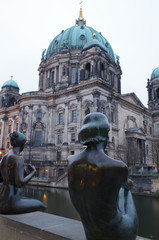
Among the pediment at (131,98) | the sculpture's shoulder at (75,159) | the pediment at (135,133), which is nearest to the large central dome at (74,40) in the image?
the pediment at (131,98)

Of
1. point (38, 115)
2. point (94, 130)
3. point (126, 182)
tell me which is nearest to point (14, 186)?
point (94, 130)

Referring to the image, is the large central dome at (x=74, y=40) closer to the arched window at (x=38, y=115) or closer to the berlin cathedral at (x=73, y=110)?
the berlin cathedral at (x=73, y=110)

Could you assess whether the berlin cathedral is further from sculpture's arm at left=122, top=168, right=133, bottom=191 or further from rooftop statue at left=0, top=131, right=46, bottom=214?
sculpture's arm at left=122, top=168, right=133, bottom=191

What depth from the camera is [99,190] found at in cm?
277

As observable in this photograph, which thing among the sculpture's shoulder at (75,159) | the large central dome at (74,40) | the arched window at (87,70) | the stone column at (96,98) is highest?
the large central dome at (74,40)

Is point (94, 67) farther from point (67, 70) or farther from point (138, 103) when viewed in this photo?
point (138, 103)

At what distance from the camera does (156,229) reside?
10.7m

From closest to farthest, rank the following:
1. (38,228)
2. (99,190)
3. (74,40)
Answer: (99,190) → (38,228) → (74,40)

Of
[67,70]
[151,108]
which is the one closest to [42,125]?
[67,70]

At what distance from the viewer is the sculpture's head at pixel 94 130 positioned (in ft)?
10.1

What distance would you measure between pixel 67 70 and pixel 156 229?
44.9 m

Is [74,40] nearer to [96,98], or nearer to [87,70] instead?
[87,70]

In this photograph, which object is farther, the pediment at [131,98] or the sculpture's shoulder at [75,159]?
the pediment at [131,98]

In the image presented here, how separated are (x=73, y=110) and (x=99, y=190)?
4088 centimetres
